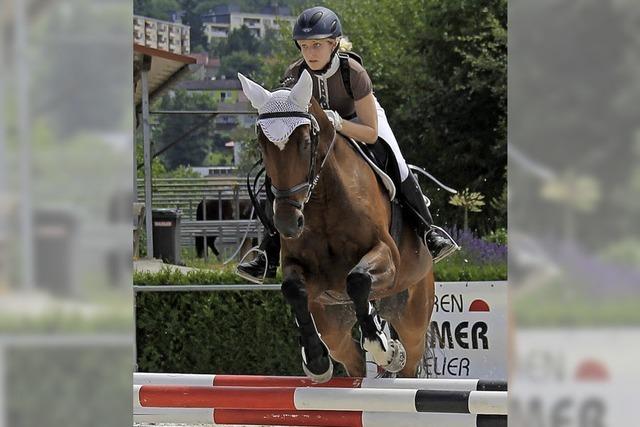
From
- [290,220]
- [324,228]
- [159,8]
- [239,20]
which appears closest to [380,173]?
[324,228]

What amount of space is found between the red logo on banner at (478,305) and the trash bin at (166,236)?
3.86 metres

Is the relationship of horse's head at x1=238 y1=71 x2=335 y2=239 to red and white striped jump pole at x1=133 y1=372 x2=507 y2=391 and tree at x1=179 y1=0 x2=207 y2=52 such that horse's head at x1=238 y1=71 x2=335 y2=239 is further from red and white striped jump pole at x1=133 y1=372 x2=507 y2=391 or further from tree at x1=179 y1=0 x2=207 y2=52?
tree at x1=179 y1=0 x2=207 y2=52

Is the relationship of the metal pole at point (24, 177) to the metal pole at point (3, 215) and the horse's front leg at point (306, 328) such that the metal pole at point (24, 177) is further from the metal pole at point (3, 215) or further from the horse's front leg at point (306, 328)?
the horse's front leg at point (306, 328)

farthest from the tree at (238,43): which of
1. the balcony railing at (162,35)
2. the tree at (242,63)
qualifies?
the balcony railing at (162,35)

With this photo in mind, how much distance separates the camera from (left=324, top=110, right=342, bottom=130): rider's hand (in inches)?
158

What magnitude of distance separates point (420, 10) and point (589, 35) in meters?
14.0

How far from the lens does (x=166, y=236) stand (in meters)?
10.5

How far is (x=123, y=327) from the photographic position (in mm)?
993

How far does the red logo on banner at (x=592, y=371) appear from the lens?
38.0 inches

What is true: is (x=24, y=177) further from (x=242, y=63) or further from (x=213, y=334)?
(x=242, y=63)

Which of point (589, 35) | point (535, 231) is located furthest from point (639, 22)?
point (535, 231)

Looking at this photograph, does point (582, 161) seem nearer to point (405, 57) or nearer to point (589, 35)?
point (589, 35)

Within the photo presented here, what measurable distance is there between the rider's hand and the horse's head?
0.19m

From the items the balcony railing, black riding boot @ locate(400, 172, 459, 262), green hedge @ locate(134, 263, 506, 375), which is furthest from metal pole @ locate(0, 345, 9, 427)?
the balcony railing
